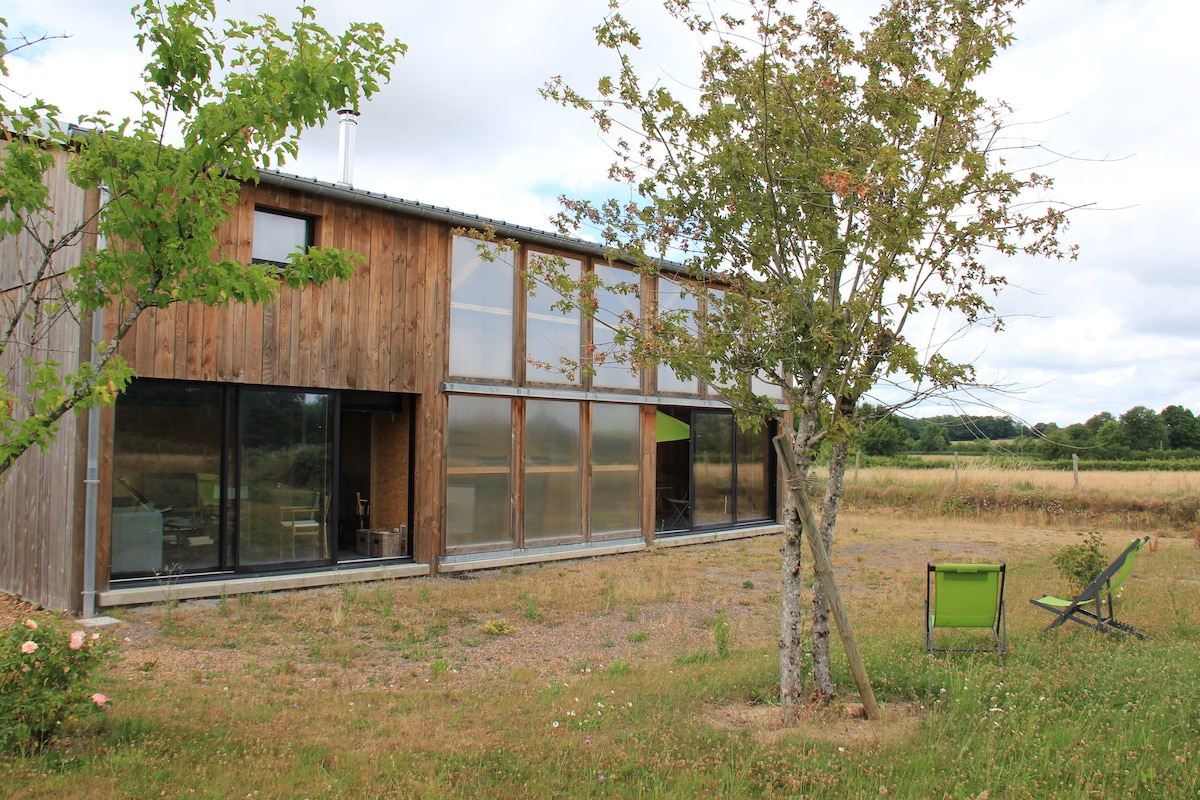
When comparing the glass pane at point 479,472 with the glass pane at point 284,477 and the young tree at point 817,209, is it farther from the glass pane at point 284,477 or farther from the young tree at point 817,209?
the young tree at point 817,209

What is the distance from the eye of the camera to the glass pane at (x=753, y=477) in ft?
54.2

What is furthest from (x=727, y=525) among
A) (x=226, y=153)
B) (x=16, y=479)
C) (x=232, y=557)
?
(x=226, y=153)

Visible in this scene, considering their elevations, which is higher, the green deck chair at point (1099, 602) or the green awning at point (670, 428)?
the green awning at point (670, 428)

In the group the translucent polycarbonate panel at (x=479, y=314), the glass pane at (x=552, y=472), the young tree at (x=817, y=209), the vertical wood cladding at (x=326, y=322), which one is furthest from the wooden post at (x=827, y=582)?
the glass pane at (x=552, y=472)

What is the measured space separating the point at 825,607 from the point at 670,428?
31.8ft

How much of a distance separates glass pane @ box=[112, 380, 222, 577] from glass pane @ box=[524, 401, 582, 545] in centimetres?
432

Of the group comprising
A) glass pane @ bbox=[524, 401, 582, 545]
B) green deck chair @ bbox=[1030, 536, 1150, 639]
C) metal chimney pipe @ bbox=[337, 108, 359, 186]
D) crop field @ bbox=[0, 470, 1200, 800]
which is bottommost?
crop field @ bbox=[0, 470, 1200, 800]

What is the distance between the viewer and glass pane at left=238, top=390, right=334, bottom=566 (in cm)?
976

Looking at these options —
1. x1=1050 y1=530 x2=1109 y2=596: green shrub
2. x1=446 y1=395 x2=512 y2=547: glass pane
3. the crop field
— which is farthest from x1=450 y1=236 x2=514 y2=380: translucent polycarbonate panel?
x1=1050 y1=530 x2=1109 y2=596: green shrub

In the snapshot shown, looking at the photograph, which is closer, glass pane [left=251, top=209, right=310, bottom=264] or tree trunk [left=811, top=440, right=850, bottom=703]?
tree trunk [left=811, top=440, right=850, bottom=703]

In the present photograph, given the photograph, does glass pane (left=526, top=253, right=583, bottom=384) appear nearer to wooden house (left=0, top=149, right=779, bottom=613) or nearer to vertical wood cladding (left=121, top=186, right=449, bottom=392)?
wooden house (left=0, top=149, right=779, bottom=613)

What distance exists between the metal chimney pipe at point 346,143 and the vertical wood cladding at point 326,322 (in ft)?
3.22

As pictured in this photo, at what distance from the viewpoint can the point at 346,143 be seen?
1141 cm

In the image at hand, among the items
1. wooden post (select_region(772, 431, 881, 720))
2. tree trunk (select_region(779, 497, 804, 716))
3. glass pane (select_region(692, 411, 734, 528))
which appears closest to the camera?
wooden post (select_region(772, 431, 881, 720))
